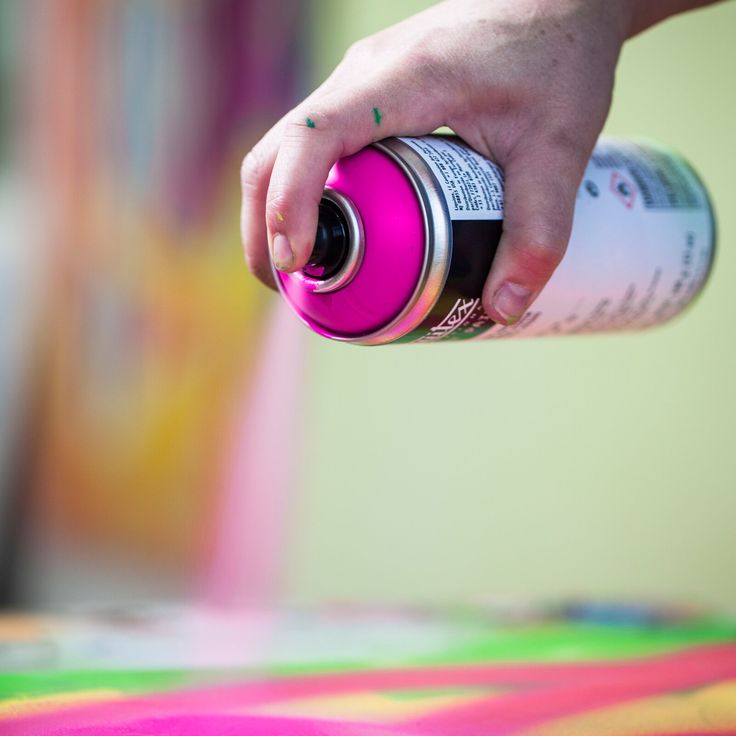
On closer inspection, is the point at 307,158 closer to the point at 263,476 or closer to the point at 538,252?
the point at 538,252

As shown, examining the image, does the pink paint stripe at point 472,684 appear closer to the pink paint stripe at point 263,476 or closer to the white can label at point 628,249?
the white can label at point 628,249

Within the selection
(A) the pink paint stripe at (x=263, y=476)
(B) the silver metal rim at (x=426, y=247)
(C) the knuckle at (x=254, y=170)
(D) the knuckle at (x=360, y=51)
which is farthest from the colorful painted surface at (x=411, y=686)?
(A) the pink paint stripe at (x=263, y=476)

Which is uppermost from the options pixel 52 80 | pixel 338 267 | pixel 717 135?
pixel 52 80

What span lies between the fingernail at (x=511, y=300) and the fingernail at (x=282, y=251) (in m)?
0.15

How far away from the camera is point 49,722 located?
2.42 ft

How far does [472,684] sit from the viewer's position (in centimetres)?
89

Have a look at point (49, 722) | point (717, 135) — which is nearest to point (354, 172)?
point (49, 722)

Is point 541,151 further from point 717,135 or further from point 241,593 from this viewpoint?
point 241,593

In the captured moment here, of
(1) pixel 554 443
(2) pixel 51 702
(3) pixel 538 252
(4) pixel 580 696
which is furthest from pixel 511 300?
(1) pixel 554 443

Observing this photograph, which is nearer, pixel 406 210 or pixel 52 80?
pixel 406 210

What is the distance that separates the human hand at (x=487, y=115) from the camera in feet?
2.21

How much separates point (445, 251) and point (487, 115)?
139mm

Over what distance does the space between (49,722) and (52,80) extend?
2.02 meters

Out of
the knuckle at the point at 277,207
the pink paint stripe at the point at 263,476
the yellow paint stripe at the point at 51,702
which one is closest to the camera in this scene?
the knuckle at the point at 277,207
